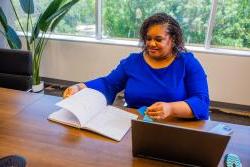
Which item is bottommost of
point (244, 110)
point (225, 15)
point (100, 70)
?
point (244, 110)

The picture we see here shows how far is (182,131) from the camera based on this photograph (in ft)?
3.01

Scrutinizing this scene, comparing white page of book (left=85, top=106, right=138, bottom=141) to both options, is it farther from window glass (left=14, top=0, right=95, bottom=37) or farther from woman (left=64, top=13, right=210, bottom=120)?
window glass (left=14, top=0, right=95, bottom=37)

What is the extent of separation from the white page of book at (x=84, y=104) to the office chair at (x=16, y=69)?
690 mm

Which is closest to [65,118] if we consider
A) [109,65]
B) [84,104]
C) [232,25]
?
[84,104]

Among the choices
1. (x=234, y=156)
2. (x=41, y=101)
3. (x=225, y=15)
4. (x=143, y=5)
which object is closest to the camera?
(x=234, y=156)

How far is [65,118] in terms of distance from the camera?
4.39 feet

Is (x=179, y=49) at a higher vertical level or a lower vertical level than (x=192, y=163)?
higher

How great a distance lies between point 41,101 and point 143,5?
6.88 feet

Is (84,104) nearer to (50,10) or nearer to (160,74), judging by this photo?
(160,74)

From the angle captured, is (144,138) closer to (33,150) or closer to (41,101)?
(33,150)

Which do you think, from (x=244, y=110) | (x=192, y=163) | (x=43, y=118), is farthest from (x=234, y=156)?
(x=244, y=110)

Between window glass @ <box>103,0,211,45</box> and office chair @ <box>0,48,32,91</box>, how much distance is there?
1.65m

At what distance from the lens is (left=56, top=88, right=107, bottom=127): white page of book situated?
4.17ft

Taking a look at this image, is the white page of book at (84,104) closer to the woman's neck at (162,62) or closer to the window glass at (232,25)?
the woman's neck at (162,62)
